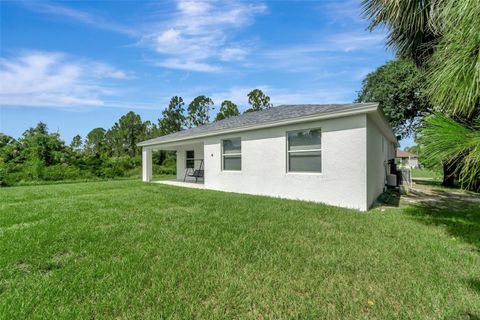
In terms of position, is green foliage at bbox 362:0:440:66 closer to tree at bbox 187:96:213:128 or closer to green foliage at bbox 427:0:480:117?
green foliage at bbox 427:0:480:117

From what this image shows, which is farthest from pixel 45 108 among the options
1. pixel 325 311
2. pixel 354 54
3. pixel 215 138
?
pixel 325 311

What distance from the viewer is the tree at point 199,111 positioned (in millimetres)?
31922

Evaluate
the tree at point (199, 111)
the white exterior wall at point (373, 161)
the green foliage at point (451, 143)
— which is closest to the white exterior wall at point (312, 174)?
the white exterior wall at point (373, 161)

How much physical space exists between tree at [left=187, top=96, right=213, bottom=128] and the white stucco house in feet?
69.8

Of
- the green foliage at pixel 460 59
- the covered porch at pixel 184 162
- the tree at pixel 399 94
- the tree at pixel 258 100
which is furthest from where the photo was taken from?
the tree at pixel 258 100

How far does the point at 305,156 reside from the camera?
7.91 metres

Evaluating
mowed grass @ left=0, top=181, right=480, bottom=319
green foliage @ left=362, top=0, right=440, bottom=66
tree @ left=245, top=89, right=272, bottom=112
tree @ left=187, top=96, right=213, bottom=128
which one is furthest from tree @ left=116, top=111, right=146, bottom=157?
green foliage @ left=362, top=0, right=440, bottom=66

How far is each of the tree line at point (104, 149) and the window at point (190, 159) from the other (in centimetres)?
669

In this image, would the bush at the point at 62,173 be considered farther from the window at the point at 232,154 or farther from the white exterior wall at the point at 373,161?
the white exterior wall at the point at 373,161

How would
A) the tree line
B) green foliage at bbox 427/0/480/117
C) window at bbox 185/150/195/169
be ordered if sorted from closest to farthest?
green foliage at bbox 427/0/480/117 < the tree line < window at bbox 185/150/195/169

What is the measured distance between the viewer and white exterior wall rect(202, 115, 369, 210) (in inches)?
264

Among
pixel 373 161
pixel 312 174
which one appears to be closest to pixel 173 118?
pixel 312 174

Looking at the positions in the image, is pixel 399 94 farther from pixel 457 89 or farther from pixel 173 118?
pixel 173 118

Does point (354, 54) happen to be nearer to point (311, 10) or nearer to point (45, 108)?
point (311, 10)
